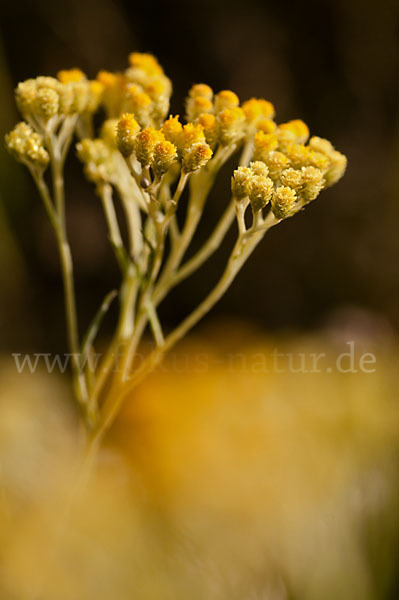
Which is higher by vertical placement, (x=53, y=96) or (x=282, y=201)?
(x=53, y=96)

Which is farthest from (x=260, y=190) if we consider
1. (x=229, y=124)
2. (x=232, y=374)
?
(x=232, y=374)

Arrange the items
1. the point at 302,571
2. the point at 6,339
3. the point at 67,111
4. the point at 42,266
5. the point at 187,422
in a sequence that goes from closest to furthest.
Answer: the point at 67,111 → the point at 302,571 → the point at 187,422 → the point at 6,339 → the point at 42,266

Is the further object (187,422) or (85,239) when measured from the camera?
(85,239)

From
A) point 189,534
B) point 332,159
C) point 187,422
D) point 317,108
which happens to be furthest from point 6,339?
point 332,159

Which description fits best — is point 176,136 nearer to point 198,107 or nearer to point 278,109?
point 198,107

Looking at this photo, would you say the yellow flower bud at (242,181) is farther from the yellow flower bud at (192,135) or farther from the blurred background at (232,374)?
the blurred background at (232,374)

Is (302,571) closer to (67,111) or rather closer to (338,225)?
(67,111)

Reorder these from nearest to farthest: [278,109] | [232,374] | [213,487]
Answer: [213,487] < [232,374] < [278,109]
